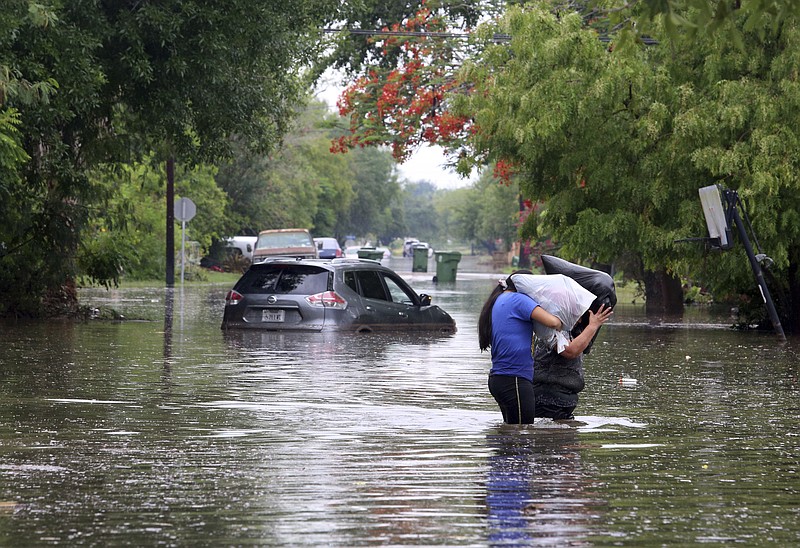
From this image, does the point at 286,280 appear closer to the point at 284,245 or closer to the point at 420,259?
the point at 284,245

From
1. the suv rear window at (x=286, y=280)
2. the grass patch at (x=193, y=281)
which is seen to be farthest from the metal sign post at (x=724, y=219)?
the grass patch at (x=193, y=281)

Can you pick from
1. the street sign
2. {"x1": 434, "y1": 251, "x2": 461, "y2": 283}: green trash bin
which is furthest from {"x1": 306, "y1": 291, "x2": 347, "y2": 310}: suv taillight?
{"x1": 434, "y1": 251, "x2": 461, "y2": 283}: green trash bin

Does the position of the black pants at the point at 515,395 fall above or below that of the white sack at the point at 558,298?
below

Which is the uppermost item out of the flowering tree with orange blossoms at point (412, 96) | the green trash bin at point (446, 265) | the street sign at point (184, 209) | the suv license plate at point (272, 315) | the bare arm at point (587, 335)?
the flowering tree with orange blossoms at point (412, 96)

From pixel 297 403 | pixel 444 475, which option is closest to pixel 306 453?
pixel 444 475

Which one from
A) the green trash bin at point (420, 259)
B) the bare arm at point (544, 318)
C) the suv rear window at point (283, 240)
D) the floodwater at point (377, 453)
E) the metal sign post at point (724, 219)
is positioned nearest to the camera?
the floodwater at point (377, 453)

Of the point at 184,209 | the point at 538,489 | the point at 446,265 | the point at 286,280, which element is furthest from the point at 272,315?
the point at 446,265

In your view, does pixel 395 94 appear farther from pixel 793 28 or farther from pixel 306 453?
pixel 306 453

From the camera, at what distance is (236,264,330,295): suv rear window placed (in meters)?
23.0

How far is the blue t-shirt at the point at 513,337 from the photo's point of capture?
11.2m

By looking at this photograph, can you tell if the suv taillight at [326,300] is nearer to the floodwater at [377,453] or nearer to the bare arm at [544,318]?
the floodwater at [377,453]

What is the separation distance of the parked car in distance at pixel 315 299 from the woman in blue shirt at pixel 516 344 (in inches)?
454

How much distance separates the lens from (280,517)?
757 centimetres

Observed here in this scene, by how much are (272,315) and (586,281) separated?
1180 cm
